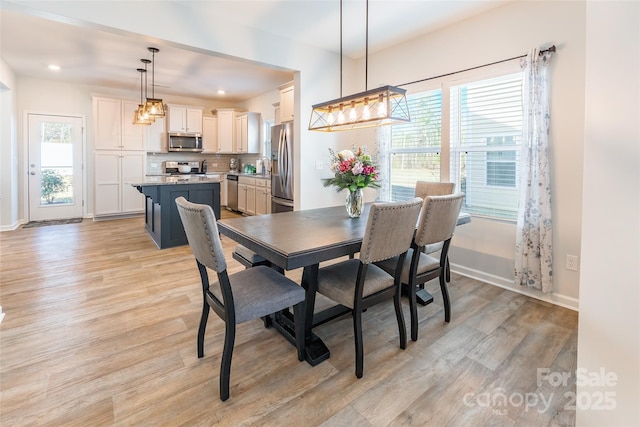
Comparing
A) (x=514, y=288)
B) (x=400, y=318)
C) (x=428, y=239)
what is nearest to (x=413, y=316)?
(x=400, y=318)

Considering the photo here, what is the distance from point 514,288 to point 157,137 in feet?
23.3

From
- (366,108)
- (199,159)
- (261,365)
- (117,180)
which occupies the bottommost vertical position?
(261,365)

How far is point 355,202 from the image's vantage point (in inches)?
102

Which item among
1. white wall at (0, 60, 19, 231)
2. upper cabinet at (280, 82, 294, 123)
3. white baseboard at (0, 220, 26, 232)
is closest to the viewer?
upper cabinet at (280, 82, 294, 123)

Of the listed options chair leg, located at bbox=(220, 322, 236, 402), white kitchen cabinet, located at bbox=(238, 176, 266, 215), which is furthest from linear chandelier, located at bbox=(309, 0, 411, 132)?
white kitchen cabinet, located at bbox=(238, 176, 266, 215)

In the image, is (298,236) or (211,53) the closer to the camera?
(298,236)

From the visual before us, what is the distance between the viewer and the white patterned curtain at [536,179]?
8.98 feet

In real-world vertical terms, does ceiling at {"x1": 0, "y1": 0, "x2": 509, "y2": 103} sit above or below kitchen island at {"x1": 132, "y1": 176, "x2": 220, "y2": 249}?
above

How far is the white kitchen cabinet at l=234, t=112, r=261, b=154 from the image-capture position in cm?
725

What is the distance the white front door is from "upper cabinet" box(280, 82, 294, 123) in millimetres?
4331

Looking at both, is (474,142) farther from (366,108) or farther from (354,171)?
(354,171)

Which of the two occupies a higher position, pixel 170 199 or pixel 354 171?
pixel 354 171

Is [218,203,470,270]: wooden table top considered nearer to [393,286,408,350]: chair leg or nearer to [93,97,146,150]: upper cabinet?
[393,286,408,350]: chair leg

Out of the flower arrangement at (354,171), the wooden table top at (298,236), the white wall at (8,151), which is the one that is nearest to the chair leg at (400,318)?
the wooden table top at (298,236)
